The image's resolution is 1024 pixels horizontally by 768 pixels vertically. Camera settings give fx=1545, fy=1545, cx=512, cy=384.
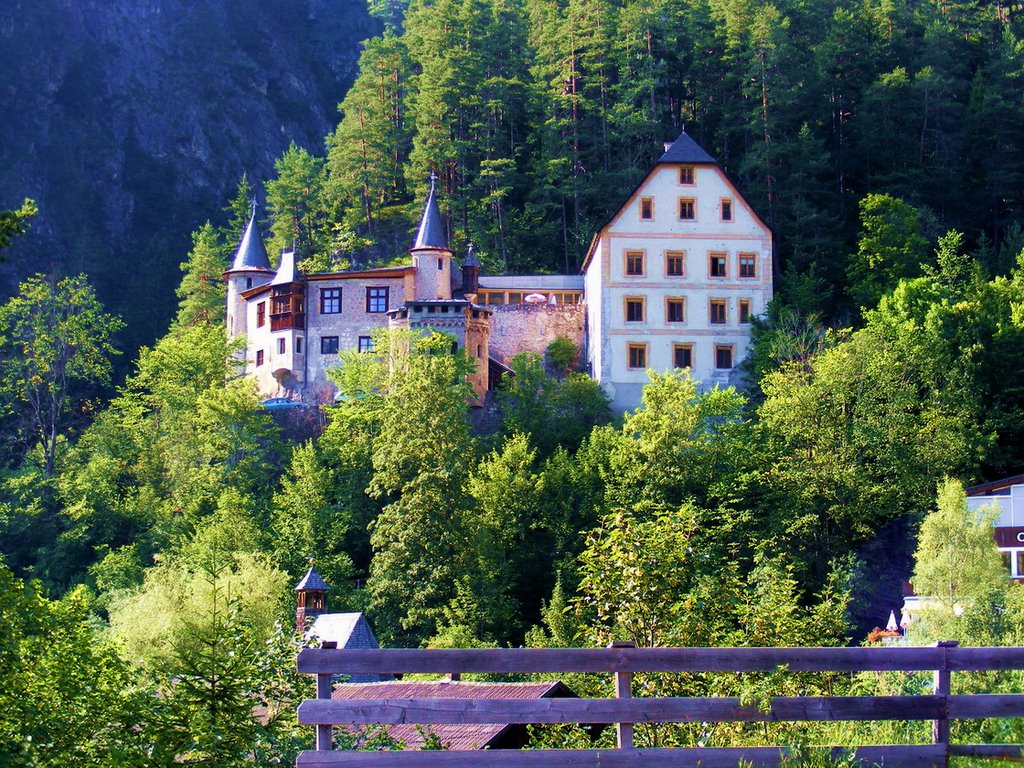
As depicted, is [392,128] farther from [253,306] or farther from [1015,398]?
[1015,398]

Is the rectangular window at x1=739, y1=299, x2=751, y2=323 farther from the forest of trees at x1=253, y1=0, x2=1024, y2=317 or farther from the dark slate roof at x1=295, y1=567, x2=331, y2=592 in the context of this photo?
the dark slate roof at x1=295, y1=567, x2=331, y2=592

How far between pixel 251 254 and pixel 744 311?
1118 inches

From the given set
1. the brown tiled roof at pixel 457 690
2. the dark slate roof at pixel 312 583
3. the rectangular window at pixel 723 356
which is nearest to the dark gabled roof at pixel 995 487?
the rectangular window at pixel 723 356

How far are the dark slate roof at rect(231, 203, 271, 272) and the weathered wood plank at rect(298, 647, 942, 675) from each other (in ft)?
220

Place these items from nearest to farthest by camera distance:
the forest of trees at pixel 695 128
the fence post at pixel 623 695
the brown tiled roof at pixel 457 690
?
the fence post at pixel 623 695
the brown tiled roof at pixel 457 690
the forest of trees at pixel 695 128

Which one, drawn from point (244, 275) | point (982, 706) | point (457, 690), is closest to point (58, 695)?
point (982, 706)

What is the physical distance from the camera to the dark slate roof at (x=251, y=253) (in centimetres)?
7756

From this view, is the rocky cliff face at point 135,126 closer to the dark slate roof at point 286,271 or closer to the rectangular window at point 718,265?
the dark slate roof at point 286,271

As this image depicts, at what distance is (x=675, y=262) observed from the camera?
62219mm

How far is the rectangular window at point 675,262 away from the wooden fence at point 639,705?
50266 millimetres

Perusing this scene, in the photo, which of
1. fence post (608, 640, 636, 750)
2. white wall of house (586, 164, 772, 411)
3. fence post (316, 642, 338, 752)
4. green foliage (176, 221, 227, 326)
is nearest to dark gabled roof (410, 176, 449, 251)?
white wall of house (586, 164, 772, 411)

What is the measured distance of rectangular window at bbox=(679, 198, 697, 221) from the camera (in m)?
62.6

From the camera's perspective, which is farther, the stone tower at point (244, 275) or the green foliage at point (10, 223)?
the stone tower at point (244, 275)

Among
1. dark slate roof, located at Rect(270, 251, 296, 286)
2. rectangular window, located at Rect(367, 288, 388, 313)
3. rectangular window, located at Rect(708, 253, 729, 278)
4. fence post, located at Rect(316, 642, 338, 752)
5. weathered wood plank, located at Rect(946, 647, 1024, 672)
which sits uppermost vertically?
dark slate roof, located at Rect(270, 251, 296, 286)
